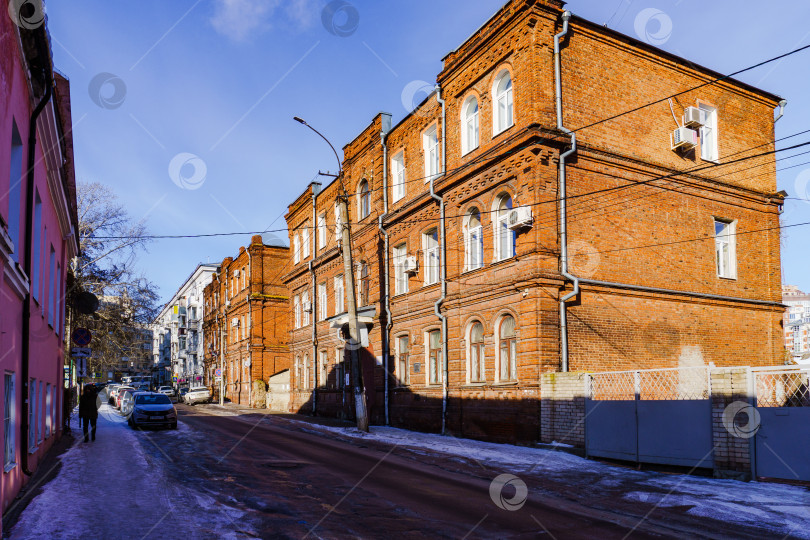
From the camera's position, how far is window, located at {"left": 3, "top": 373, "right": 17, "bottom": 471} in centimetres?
884

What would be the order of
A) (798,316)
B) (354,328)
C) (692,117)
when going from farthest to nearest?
(798,316), (354,328), (692,117)

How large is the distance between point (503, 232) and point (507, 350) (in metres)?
3.40

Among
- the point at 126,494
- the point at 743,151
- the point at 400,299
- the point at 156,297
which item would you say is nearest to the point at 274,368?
the point at 156,297

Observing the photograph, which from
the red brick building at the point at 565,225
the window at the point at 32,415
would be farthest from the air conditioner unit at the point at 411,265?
the window at the point at 32,415

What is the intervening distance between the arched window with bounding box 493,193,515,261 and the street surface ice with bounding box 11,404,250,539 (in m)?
10.7

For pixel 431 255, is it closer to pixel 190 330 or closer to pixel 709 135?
pixel 709 135

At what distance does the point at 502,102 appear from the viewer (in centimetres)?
1994

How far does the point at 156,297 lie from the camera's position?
33562 millimetres

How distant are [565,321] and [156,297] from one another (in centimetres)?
2306

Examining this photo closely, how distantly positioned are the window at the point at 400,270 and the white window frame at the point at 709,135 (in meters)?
10.7

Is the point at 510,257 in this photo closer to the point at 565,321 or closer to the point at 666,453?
the point at 565,321

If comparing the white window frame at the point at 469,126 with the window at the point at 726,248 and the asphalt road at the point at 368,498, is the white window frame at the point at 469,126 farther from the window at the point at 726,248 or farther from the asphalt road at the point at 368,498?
the asphalt road at the point at 368,498

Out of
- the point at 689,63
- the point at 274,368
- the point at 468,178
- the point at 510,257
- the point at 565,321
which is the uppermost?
the point at 689,63

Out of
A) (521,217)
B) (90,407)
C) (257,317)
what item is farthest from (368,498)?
(257,317)
